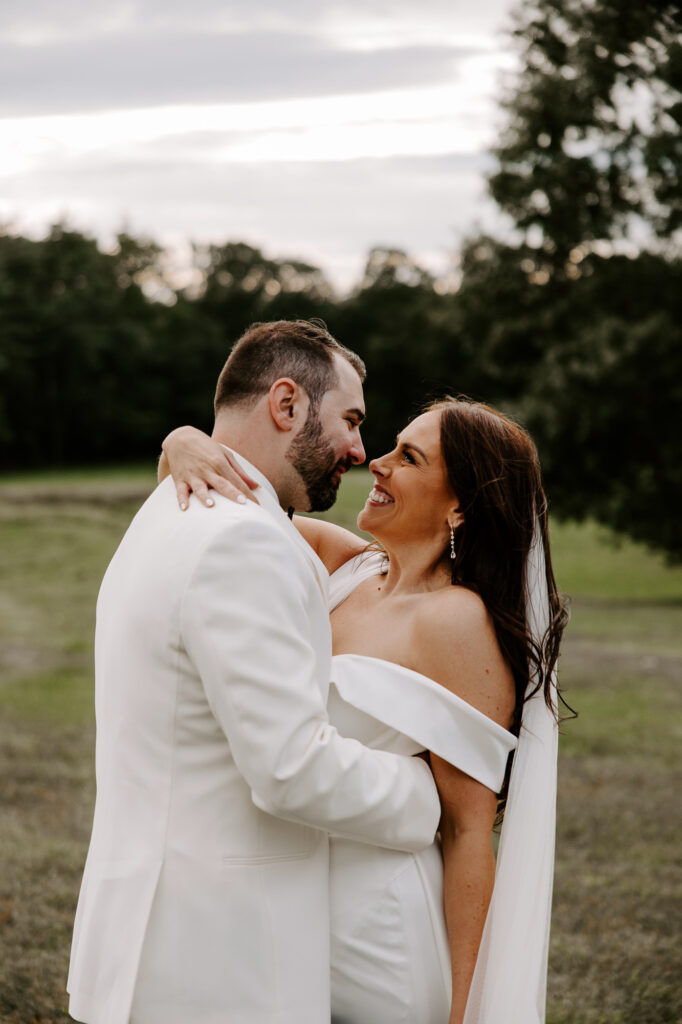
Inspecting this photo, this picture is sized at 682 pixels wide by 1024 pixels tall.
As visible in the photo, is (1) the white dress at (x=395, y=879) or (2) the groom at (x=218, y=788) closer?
(2) the groom at (x=218, y=788)

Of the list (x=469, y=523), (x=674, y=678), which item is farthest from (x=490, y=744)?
(x=674, y=678)

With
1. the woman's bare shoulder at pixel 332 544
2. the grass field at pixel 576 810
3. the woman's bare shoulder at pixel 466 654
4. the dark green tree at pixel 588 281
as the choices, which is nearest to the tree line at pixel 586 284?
the dark green tree at pixel 588 281

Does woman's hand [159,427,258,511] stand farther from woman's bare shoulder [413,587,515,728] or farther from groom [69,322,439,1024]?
woman's bare shoulder [413,587,515,728]

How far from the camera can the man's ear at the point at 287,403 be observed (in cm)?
282

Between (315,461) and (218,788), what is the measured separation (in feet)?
2.95

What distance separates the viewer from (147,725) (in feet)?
8.28

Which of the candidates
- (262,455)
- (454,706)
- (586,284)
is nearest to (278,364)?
(262,455)

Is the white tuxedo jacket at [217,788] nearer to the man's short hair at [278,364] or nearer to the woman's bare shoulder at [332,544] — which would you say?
the man's short hair at [278,364]

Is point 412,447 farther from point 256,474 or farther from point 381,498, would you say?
point 256,474

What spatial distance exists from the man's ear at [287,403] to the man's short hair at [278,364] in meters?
0.02

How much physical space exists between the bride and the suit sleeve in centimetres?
28

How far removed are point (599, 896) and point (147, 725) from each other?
4.99m

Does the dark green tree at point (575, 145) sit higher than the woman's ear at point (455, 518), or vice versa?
the dark green tree at point (575, 145)

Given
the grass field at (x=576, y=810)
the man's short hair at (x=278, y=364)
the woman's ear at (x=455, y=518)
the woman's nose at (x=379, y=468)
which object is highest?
the man's short hair at (x=278, y=364)
